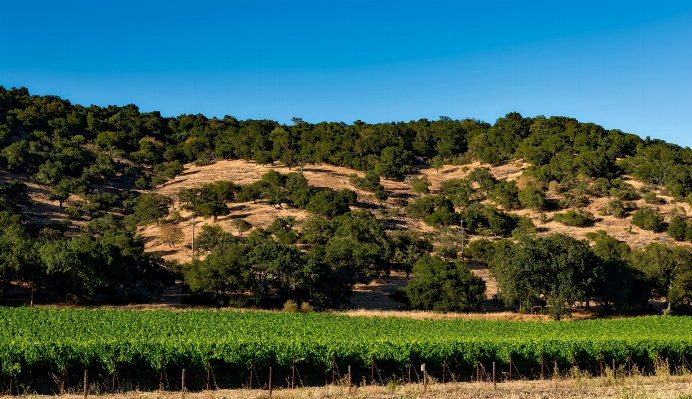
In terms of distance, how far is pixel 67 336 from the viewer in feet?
127

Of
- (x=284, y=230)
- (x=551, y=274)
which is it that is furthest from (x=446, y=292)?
(x=284, y=230)

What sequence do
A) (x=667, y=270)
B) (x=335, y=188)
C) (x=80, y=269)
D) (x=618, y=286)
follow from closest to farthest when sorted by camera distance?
(x=80, y=269)
(x=618, y=286)
(x=667, y=270)
(x=335, y=188)

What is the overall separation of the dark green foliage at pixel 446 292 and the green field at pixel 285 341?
8360 mm

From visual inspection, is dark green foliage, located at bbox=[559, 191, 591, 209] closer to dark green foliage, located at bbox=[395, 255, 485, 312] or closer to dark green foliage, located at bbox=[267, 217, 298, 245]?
dark green foliage, located at bbox=[395, 255, 485, 312]

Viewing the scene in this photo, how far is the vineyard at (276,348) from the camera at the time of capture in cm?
3077

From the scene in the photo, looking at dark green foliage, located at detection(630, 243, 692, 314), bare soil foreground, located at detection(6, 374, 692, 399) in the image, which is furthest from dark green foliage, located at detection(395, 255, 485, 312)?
bare soil foreground, located at detection(6, 374, 692, 399)

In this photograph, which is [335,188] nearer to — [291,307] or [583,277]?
[291,307]

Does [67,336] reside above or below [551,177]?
below

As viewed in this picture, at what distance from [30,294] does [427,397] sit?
5084cm

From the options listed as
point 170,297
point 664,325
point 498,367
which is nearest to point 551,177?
point 664,325

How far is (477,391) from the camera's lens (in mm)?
28875

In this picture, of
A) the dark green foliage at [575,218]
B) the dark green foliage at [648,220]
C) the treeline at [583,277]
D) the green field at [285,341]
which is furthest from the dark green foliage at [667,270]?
the dark green foliage at [575,218]

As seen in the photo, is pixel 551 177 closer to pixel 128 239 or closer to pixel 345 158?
Result: pixel 345 158

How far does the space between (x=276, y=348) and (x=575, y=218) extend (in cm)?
7741
